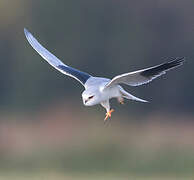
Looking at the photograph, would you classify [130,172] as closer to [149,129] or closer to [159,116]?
[149,129]

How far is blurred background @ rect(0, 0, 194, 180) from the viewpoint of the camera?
12.0 metres

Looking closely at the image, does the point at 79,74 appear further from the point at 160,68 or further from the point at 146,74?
the point at 160,68

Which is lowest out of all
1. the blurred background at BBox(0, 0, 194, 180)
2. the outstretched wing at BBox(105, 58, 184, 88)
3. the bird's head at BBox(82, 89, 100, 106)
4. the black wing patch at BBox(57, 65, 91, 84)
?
the bird's head at BBox(82, 89, 100, 106)

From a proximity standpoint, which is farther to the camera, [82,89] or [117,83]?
→ [82,89]

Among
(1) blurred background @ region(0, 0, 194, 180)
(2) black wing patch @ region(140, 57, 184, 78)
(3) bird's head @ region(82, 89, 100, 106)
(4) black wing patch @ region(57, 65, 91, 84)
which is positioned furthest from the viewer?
(1) blurred background @ region(0, 0, 194, 180)

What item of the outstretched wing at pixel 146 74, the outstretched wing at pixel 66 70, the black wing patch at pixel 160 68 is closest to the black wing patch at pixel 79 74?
the outstretched wing at pixel 66 70

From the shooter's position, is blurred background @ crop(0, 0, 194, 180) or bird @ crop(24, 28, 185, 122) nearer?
bird @ crop(24, 28, 185, 122)

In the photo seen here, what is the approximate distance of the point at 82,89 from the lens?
1692 centimetres

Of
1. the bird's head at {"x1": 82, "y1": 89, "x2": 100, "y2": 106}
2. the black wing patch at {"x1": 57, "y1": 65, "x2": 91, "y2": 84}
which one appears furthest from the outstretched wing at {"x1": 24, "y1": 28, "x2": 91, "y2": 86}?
the bird's head at {"x1": 82, "y1": 89, "x2": 100, "y2": 106}

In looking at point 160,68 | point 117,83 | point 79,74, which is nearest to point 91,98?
point 117,83

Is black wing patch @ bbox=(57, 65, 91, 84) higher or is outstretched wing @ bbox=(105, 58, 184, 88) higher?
black wing patch @ bbox=(57, 65, 91, 84)

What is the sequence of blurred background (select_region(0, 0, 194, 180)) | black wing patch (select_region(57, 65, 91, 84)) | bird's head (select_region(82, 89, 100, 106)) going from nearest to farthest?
1. bird's head (select_region(82, 89, 100, 106))
2. black wing patch (select_region(57, 65, 91, 84))
3. blurred background (select_region(0, 0, 194, 180))

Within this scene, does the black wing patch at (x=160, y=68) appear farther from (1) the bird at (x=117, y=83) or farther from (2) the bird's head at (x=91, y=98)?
(2) the bird's head at (x=91, y=98)

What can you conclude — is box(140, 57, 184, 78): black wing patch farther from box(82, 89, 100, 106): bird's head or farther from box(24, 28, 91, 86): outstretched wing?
box(24, 28, 91, 86): outstretched wing
